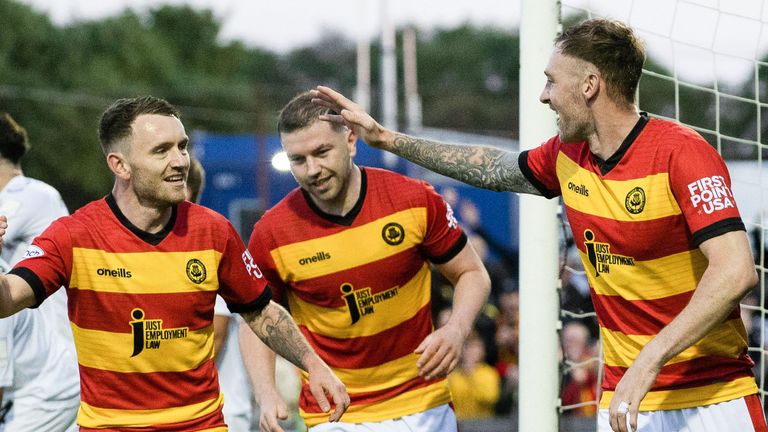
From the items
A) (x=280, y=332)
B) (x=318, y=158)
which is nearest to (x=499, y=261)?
(x=318, y=158)

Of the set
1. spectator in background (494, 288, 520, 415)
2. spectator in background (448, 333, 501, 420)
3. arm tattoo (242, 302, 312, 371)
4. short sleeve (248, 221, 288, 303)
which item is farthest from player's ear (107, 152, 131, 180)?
spectator in background (494, 288, 520, 415)

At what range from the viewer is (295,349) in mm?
4902

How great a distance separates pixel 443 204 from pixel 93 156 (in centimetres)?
4486

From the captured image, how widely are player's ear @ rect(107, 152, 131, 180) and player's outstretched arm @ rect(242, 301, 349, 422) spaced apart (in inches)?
31.0

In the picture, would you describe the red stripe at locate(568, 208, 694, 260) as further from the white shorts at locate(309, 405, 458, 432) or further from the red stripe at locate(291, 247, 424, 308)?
the white shorts at locate(309, 405, 458, 432)

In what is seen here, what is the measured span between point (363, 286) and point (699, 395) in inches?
68.4

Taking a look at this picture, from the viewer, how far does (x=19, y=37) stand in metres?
50.9

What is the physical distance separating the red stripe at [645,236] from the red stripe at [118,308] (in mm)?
1702

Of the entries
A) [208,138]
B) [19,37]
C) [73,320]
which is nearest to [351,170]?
[73,320]

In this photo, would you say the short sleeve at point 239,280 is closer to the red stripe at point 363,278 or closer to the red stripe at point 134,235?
the red stripe at point 134,235

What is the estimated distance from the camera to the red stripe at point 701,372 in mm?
4246

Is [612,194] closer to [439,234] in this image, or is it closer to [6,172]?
[439,234]

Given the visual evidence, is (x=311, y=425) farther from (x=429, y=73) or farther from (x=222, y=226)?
(x=429, y=73)

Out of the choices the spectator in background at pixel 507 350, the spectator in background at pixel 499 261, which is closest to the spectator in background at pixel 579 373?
the spectator in background at pixel 507 350
